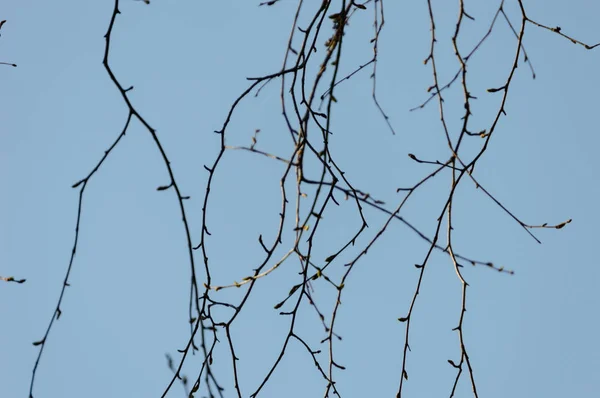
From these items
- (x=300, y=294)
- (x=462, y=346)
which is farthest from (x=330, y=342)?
(x=462, y=346)

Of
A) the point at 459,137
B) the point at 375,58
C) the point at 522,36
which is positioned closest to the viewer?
the point at 459,137

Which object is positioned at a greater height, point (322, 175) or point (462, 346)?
point (322, 175)

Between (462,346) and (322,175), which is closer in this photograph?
(322,175)

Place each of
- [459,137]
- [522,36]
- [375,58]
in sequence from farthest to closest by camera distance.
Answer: [375,58]
[522,36]
[459,137]

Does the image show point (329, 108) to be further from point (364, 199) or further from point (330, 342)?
point (330, 342)

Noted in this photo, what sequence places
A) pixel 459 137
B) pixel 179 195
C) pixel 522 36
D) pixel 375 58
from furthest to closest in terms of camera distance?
1. pixel 375 58
2. pixel 522 36
3. pixel 459 137
4. pixel 179 195

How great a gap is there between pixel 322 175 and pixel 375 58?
3.31 feet

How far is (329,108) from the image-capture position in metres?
1.97

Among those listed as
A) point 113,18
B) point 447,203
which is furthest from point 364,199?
point 113,18

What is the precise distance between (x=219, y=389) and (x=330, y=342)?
1.39ft

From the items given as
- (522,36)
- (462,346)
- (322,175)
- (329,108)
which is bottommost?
(462,346)

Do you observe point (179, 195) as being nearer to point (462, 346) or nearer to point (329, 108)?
point (329, 108)

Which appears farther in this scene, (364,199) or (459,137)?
(364,199)

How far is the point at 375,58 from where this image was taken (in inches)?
112
